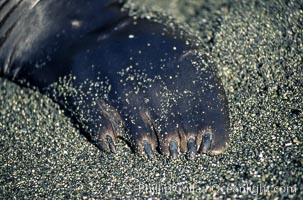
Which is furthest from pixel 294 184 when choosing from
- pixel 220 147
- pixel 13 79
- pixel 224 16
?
pixel 13 79

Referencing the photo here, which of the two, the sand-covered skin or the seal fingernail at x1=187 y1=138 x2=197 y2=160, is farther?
the seal fingernail at x1=187 y1=138 x2=197 y2=160

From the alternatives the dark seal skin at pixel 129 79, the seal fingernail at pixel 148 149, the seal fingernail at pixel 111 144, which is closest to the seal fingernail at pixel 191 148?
the dark seal skin at pixel 129 79

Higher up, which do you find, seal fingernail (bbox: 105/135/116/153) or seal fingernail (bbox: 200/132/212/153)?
seal fingernail (bbox: 105/135/116/153)

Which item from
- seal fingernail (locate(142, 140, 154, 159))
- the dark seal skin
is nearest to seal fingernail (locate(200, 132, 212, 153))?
the dark seal skin

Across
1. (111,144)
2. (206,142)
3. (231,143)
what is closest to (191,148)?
(206,142)

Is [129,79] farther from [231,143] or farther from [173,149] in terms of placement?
[231,143]

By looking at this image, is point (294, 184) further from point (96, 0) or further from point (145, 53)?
point (96, 0)

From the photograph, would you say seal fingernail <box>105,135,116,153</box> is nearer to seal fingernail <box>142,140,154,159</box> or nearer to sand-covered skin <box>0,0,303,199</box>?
sand-covered skin <box>0,0,303,199</box>
